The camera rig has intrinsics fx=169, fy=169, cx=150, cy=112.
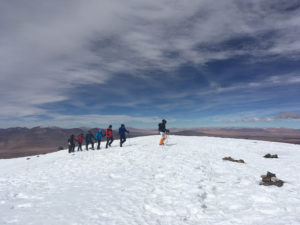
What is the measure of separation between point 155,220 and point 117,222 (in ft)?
4.06

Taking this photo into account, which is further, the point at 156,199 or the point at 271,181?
the point at 271,181

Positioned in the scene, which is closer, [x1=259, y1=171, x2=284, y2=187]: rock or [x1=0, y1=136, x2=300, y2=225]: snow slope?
[x1=0, y1=136, x2=300, y2=225]: snow slope

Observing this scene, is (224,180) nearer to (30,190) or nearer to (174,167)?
(174,167)

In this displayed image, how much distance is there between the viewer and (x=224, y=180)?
9.32 meters

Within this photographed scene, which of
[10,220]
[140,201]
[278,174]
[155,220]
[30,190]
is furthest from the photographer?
[278,174]

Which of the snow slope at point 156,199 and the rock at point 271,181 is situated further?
the rock at point 271,181

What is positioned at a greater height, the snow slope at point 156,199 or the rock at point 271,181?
the rock at point 271,181

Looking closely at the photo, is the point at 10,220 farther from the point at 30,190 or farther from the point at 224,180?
the point at 224,180

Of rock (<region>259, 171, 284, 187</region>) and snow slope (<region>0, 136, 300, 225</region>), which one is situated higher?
rock (<region>259, 171, 284, 187</region>)

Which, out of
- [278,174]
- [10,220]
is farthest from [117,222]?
[278,174]

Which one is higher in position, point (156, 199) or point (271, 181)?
point (271, 181)

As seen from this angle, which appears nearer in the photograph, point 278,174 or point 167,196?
point 167,196

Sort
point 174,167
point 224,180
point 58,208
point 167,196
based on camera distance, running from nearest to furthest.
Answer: point 58,208 < point 167,196 < point 224,180 < point 174,167

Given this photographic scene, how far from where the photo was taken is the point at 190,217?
5840mm
